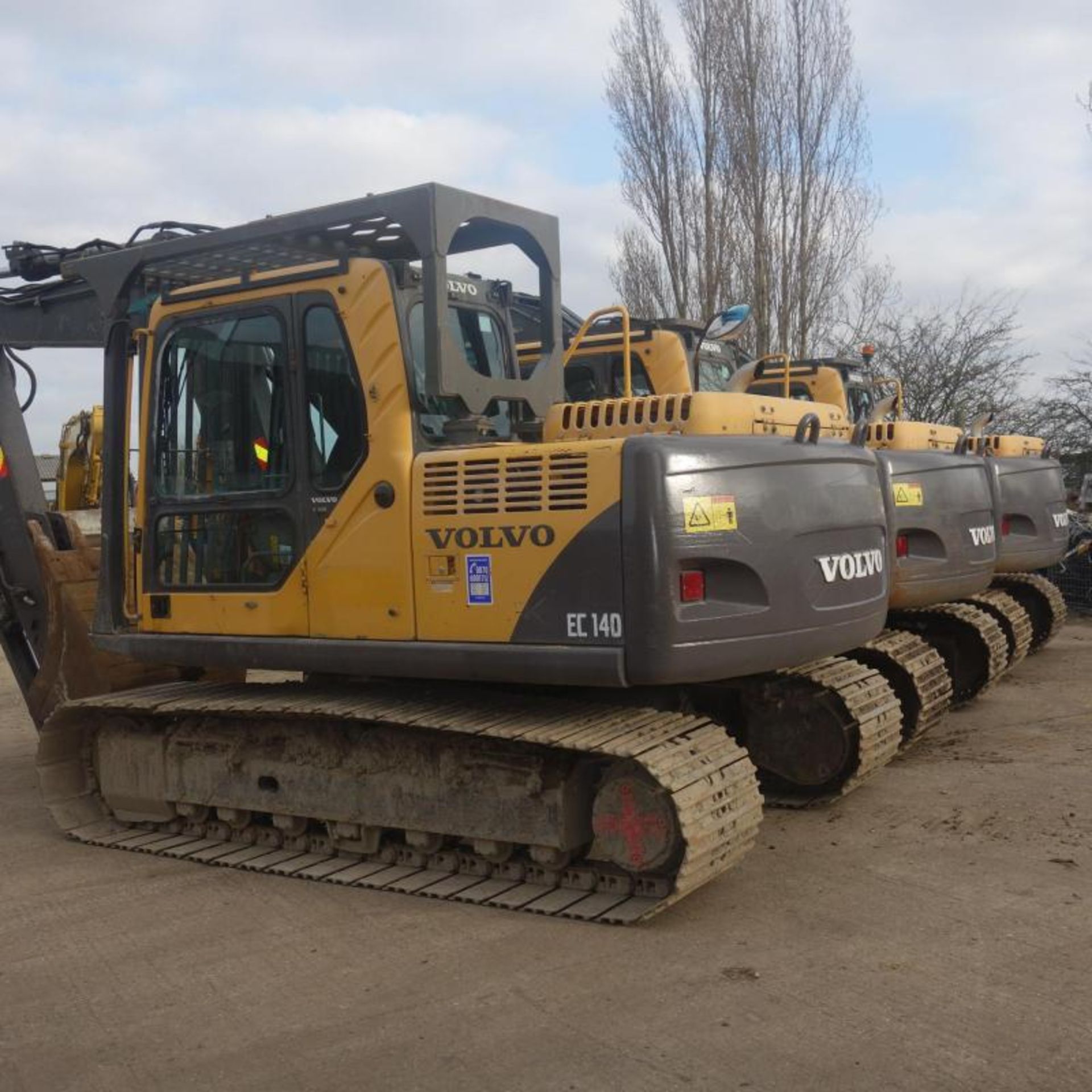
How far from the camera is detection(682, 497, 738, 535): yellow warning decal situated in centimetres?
429

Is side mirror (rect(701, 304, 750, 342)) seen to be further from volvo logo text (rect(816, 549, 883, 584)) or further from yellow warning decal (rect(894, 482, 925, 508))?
volvo logo text (rect(816, 549, 883, 584))

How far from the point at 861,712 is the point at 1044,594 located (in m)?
5.70

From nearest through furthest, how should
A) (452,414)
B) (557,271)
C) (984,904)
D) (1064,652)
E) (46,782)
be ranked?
1. (984,904)
2. (452,414)
3. (557,271)
4. (46,782)
5. (1064,652)

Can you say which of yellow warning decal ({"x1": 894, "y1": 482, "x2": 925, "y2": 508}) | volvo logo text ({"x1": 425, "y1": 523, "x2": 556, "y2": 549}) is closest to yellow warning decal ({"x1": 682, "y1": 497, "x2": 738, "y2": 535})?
volvo logo text ({"x1": 425, "y1": 523, "x2": 556, "y2": 549})

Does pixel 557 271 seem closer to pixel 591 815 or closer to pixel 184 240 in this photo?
pixel 184 240

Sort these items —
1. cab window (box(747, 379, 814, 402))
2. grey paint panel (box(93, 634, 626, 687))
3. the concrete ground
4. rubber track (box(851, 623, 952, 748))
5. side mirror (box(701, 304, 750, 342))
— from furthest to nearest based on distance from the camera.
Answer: cab window (box(747, 379, 814, 402)), rubber track (box(851, 623, 952, 748)), side mirror (box(701, 304, 750, 342)), grey paint panel (box(93, 634, 626, 687)), the concrete ground

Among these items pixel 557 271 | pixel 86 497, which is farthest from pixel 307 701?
pixel 86 497

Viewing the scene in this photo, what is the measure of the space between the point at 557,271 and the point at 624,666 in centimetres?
197

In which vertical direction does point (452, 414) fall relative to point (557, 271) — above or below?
below

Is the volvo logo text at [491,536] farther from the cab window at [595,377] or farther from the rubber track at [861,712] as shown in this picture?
the cab window at [595,377]

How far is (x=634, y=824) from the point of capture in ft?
14.8

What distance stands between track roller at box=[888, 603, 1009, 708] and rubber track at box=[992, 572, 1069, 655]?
7.13 ft

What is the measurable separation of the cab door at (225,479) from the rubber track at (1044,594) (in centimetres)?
744

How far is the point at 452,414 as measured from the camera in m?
5.04
